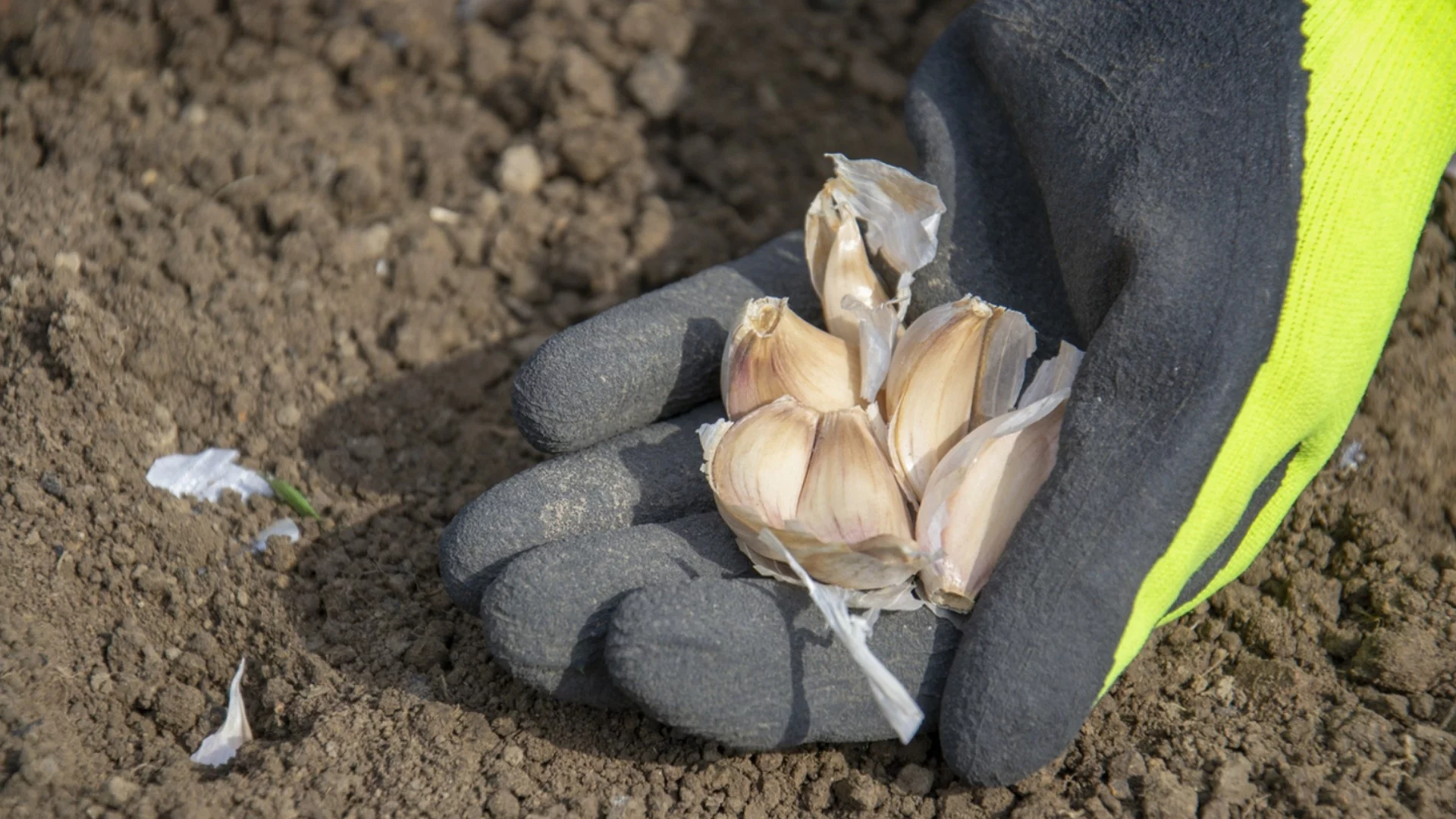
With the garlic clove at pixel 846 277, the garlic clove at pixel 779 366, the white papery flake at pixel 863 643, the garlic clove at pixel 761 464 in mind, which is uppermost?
the garlic clove at pixel 846 277

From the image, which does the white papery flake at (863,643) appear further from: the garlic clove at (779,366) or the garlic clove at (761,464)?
the garlic clove at (779,366)

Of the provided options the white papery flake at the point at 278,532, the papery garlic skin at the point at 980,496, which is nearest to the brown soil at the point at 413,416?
the white papery flake at the point at 278,532

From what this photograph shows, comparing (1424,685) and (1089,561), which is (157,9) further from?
(1424,685)

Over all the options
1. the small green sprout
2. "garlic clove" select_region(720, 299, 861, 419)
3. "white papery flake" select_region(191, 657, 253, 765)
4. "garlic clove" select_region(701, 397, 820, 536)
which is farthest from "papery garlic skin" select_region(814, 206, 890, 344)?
"white papery flake" select_region(191, 657, 253, 765)

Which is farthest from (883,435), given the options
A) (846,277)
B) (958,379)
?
(846,277)

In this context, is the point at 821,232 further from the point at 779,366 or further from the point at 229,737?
the point at 229,737

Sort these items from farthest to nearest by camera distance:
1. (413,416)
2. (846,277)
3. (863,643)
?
1. (413,416)
2. (846,277)
3. (863,643)
